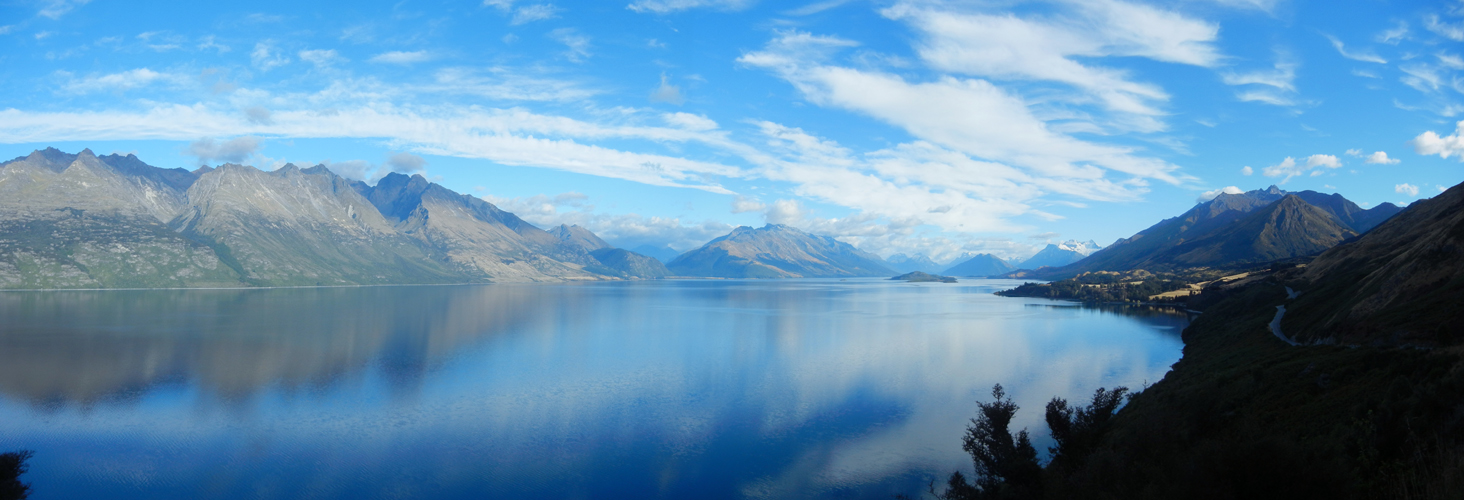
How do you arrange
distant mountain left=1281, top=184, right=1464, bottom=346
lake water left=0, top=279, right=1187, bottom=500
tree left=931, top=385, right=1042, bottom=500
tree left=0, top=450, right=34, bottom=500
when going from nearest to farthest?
tree left=0, top=450, right=34, bottom=500, tree left=931, top=385, right=1042, bottom=500, distant mountain left=1281, top=184, right=1464, bottom=346, lake water left=0, top=279, right=1187, bottom=500

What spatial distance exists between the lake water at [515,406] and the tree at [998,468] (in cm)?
351

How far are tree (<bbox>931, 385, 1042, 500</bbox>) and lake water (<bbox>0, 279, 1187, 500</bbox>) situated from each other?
3513mm

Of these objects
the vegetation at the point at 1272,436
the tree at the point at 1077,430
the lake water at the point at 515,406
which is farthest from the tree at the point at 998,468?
the lake water at the point at 515,406

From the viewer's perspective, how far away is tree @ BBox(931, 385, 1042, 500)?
28500 mm

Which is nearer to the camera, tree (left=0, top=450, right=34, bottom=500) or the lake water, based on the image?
tree (left=0, top=450, right=34, bottom=500)

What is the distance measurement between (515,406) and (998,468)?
35740 mm

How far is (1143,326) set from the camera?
115000 mm

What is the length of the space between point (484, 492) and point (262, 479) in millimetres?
12328

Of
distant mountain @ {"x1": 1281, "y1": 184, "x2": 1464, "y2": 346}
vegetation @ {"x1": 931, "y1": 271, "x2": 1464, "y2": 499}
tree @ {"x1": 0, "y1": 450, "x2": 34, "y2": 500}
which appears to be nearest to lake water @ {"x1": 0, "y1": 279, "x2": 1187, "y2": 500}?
tree @ {"x1": 0, "y1": 450, "x2": 34, "y2": 500}

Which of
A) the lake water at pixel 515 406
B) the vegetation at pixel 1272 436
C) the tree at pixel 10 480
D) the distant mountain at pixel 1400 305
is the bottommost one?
the lake water at pixel 515 406

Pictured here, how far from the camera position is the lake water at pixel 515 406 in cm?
3550

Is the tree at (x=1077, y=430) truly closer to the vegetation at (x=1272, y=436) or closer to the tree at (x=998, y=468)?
the vegetation at (x=1272, y=436)

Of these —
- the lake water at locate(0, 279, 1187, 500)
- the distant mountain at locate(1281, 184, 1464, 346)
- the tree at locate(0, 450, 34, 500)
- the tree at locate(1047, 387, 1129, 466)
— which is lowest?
the lake water at locate(0, 279, 1187, 500)

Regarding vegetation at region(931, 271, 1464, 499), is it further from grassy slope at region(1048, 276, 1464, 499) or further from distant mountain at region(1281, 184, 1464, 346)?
distant mountain at region(1281, 184, 1464, 346)
